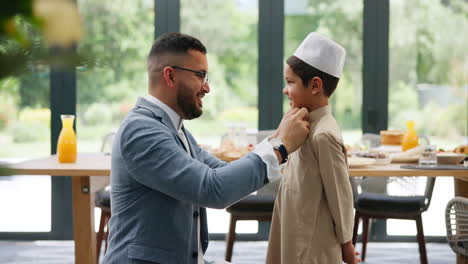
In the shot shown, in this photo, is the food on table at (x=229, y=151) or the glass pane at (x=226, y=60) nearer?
the food on table at (x=229, y=151)

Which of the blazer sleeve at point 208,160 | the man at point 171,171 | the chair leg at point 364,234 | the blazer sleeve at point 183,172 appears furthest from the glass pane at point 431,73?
the blazer sleeve at point 183,172

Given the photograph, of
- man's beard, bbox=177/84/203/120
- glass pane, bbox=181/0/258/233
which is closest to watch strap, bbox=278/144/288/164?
man's beard, bbox=177/84/203/120

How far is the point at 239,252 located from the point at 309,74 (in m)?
2.59

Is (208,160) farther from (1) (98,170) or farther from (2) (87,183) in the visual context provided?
(2) (87,183)

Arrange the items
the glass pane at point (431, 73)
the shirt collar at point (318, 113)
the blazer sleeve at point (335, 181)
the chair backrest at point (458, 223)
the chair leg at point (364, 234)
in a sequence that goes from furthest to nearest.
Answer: the glass pane at point (431, 73)
the chair leg at point (364, 234)
the chair backrest at point (458, 223)
the shirt collar at point (318, 113)
the blazer sleeve at point (335, 181)

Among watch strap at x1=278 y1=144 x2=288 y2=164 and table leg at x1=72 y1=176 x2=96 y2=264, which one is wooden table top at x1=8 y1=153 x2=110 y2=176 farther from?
watch strap at x1=278 y1=144 x2=288 y2=164

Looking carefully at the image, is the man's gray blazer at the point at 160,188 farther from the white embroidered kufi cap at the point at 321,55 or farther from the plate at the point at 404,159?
the plate at the point at 404,159

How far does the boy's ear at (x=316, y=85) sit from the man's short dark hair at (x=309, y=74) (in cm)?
1

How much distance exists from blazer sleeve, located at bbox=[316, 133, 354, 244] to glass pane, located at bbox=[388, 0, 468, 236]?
300 centimetres

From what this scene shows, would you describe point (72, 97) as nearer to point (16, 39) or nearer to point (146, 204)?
point (146, 204)

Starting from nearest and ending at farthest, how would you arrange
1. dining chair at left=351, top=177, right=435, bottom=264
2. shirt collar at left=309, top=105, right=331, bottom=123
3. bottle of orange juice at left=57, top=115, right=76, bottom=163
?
shirt collar at left=309, top=105, right=331, bottom=123 → bottle of orange juice at left=57, top=115, right=76, bottom=163 → dining chair at left=351, top=177, right=435, bottom=264

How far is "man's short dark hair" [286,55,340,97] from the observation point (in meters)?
1.83

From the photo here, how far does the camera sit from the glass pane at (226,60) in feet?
15.0

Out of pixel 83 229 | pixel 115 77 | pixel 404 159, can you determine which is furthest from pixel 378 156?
pixel 115 77
